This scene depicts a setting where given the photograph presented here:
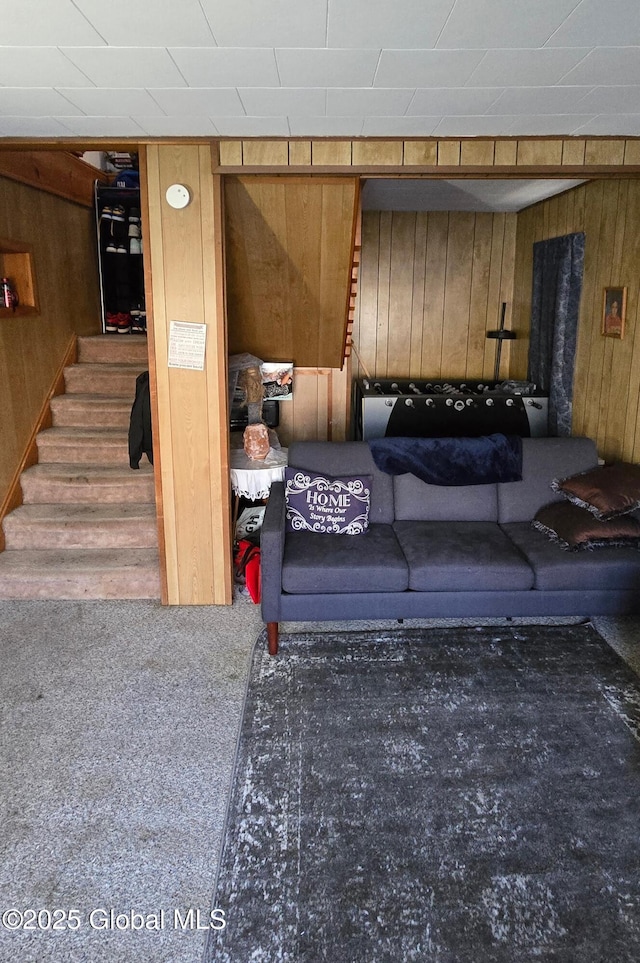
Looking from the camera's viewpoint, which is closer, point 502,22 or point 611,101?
point 502,22

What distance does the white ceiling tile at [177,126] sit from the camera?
9.04ft

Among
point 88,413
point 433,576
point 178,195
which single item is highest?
point 178,195

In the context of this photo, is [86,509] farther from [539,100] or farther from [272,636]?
[539,100]

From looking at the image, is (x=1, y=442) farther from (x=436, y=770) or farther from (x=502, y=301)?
(x=502, y=301)

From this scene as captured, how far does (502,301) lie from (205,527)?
371 cm

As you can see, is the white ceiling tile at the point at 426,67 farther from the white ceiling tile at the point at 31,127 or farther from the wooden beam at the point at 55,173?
the wooden beam at the point at 55,173

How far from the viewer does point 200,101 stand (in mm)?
2520

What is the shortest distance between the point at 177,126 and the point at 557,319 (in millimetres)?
2941

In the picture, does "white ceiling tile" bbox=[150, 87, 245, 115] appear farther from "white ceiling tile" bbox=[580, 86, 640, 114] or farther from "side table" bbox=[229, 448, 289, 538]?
"side table" bbox=[229, 448, 289, 538]

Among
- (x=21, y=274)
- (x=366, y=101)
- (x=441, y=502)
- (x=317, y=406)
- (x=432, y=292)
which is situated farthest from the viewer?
(x=432, y=292)

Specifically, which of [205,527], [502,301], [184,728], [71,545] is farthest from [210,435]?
[502,301]

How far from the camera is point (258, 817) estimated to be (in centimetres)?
215

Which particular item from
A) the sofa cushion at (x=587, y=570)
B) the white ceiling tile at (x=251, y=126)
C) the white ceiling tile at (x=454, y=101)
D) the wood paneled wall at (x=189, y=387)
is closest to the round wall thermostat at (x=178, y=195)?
the wood paneled wall at (x=189, y=387)

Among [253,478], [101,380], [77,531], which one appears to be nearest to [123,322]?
[101,380]
